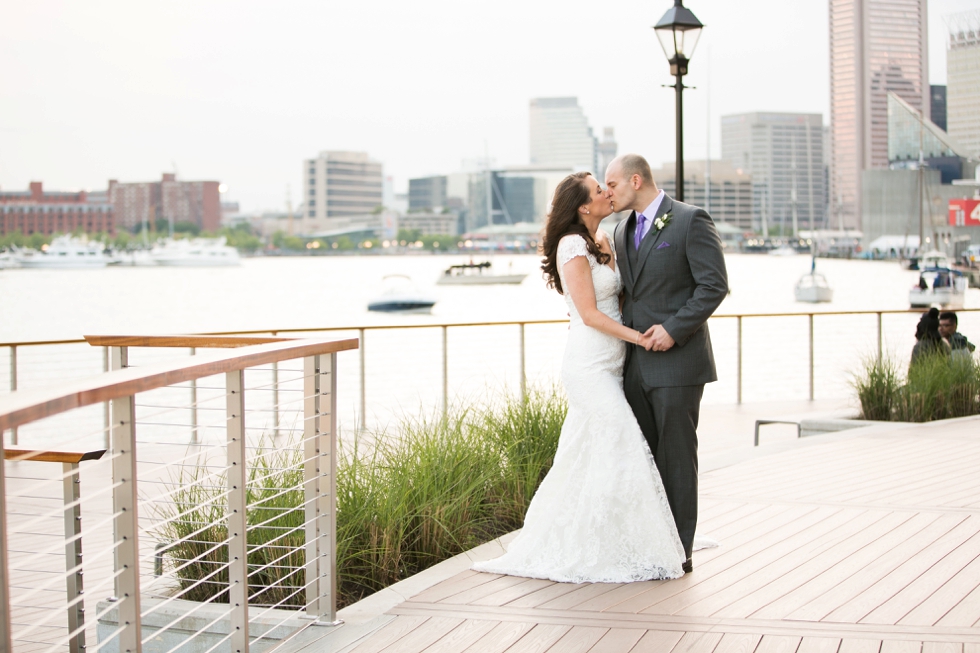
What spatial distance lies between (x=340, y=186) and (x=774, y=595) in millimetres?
118508

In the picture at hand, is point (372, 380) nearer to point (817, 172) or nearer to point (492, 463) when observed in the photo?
point (492, 463)

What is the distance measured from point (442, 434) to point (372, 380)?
2364cm

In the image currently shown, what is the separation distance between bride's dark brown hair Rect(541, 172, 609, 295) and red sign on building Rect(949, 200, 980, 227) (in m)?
97.0

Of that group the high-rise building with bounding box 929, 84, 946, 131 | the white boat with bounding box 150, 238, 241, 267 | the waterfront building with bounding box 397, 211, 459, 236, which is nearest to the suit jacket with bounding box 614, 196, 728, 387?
the waterfront building with bounding box 397, 211, 459, 236

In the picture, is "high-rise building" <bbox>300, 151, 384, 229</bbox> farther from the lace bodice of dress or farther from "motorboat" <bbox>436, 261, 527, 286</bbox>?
the lace bodice of dress

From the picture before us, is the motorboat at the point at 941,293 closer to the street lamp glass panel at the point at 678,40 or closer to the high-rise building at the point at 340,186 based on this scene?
the street lamp glass panel at the point at 678,40

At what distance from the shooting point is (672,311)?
3830 millimetres

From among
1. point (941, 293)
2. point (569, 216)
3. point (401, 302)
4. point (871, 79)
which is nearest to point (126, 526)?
A: point (569, 216)

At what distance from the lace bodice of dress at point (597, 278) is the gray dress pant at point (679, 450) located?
363 mm

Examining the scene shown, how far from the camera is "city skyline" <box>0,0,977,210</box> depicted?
351 feet

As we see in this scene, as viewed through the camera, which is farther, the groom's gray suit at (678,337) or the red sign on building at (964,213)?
the red sign on building at (964,213)

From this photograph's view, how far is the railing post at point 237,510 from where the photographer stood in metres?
2.75

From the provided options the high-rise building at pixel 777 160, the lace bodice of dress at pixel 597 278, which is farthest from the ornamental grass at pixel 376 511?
the high-rise building at pixel 777 160

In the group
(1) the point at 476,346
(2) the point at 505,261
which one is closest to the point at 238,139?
(2) the point at 505,261
